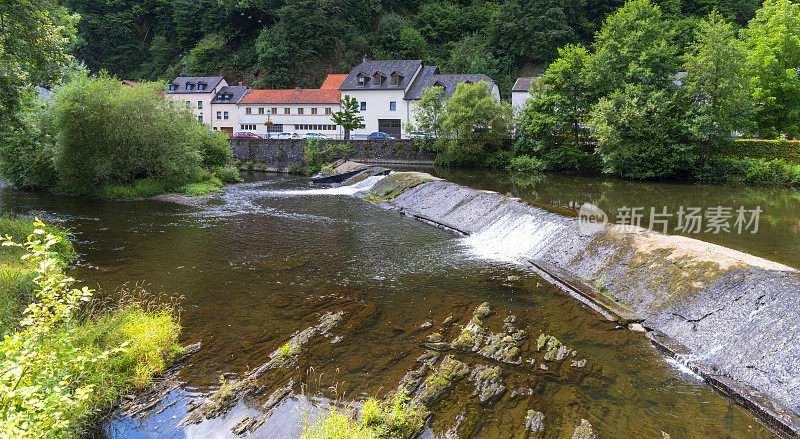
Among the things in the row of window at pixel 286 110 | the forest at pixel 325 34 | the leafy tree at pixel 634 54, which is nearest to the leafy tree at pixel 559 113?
the leafy tree at pixel 634 54

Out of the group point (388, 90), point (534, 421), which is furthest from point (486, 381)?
point (388, 90)

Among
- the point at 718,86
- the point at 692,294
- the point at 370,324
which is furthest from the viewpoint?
the point at 718,86

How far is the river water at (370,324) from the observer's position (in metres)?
6.39

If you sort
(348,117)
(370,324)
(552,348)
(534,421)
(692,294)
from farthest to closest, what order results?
(348,117)
(692,294)
(370,324)
(552,348)
(534,421)

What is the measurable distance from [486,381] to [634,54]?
3369 centimetres

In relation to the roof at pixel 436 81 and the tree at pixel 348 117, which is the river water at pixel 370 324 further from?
the roof at pixel 436 81

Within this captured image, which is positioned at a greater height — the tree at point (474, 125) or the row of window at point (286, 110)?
the row of window at point (286, 110)

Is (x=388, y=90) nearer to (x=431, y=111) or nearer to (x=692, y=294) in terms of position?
(x=431, y=111)

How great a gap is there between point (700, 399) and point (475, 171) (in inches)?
1385

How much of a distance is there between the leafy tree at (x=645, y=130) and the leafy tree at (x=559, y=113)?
5.51 m

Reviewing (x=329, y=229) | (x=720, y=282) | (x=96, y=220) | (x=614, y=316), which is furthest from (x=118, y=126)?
(x=720, y=282)

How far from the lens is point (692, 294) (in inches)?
374

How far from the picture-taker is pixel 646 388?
7176 millimetres

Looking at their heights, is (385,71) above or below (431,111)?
above
